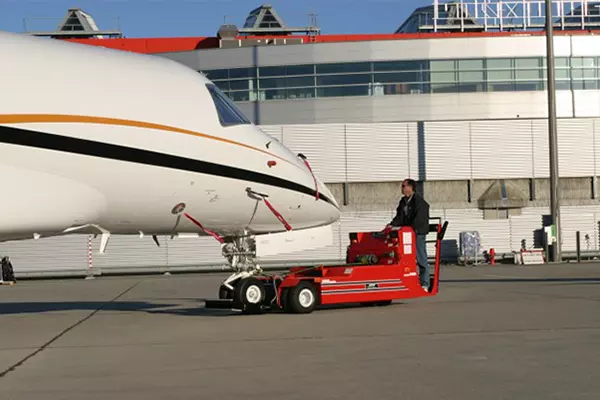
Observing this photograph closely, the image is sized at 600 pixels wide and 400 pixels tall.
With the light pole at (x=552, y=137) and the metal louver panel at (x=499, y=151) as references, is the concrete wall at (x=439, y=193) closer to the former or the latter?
the metal louver panel at (x=499, y=151)

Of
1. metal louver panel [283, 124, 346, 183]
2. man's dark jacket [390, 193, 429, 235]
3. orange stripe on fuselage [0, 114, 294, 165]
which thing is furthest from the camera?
metal louver panel [283, 124, 346, 183]

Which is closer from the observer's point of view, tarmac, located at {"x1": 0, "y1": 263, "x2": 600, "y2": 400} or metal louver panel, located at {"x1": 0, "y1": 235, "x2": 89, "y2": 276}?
tarmac, located at {"x1": 0, "y1": 263, "x2": 600, "y2": 400}

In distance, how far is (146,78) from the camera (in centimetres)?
1340

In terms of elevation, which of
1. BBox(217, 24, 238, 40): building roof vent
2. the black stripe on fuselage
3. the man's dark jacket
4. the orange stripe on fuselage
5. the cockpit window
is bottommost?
the man's dark jacket

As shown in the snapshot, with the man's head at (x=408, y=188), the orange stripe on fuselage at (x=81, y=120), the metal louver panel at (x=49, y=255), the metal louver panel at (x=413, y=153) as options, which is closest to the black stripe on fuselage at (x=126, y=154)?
the orange stripe on fuselage at (x=81, y=120)

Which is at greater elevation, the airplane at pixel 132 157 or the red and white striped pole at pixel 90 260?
the airplane at pixel 132 157

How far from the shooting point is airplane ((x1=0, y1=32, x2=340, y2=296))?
11781mm

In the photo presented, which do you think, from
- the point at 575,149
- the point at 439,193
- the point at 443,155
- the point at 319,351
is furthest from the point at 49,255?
the point at 319,351

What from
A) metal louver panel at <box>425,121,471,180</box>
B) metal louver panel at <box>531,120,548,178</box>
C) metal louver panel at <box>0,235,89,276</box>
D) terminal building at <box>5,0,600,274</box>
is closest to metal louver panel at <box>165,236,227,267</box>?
terminal building at <box>5,0,600,274</box>

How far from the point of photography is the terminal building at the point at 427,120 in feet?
130

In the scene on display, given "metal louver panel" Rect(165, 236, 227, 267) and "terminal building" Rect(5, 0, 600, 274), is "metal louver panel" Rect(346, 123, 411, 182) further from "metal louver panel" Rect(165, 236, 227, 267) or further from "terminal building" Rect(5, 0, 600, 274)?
"metal louver panel" Rect(165, 236, 227, 267)

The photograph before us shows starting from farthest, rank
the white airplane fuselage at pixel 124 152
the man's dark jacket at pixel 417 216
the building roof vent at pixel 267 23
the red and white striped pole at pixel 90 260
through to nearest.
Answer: the building roof vent at pixel 267 23 → the red and white striped pole at pixel 90 260 → the man's dark jacket at pixel 417 216 → the white airplane fuselage at pixel 124 152

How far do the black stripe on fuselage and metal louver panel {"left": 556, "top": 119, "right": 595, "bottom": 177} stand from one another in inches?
1137

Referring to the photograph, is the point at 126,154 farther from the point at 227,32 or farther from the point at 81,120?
the point at 227,32
